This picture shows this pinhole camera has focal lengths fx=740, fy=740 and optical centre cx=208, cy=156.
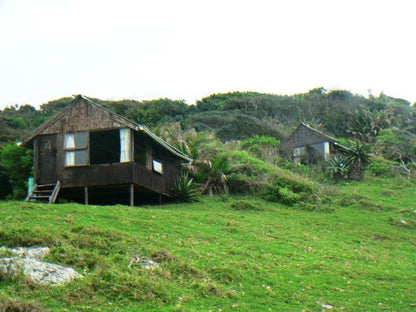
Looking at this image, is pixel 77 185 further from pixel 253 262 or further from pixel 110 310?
pixel 110 310

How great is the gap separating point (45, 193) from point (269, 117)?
4272 cm

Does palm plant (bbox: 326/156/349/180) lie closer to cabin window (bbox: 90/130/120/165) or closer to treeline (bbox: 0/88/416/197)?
treeline (bbox: 0/88/416/197)

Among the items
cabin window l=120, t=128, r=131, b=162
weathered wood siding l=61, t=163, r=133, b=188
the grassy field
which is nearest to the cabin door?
weathered wood siding l=61, t=163, r=133, b=188

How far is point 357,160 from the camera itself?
145 ft

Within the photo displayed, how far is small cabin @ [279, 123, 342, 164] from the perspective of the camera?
51188mm

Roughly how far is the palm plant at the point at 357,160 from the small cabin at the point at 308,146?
5431 mm

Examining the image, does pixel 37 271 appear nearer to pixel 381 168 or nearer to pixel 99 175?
pixel 99 175

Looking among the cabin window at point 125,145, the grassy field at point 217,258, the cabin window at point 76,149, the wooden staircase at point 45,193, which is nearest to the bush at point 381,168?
the grassy field at point 217,258

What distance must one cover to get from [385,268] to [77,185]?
565 inches

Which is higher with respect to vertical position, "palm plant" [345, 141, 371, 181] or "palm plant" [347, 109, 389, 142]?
"palm plant" [347, 109, 389, 142]

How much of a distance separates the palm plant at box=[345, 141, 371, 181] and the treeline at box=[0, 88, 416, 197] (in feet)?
16.8

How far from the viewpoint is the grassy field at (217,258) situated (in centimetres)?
1744

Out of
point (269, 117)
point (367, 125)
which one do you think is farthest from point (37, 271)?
point (269, 117)

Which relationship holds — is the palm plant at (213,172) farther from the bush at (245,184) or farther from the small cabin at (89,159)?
the small cabin at (89,159)
